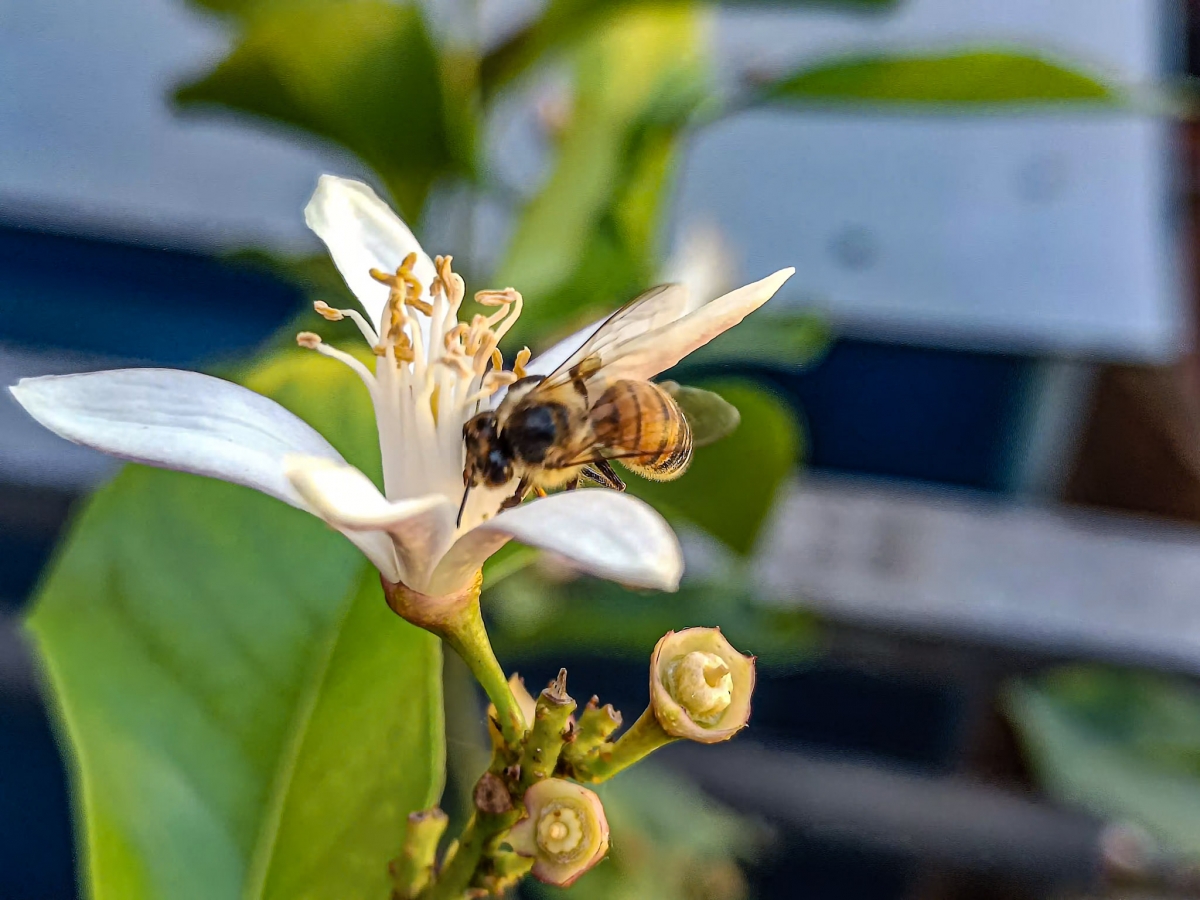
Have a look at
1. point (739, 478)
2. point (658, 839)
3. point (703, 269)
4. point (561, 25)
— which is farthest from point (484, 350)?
point (658, 839)

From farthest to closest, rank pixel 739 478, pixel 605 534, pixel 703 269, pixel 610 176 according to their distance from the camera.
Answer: pixel 703 269 < pixel 610 176 < pixel 739 478 < pixel 605 534

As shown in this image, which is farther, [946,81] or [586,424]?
[946,81]

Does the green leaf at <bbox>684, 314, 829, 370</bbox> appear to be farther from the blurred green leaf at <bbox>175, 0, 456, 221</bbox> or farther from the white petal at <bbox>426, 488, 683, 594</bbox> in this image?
the white petal at <bbox>426, 488, 683, 594</bbox>

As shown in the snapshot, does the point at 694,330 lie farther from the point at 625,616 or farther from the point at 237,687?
the point at 625,616

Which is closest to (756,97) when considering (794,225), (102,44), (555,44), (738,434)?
(555,44)

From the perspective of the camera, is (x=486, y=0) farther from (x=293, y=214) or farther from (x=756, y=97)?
(x=756, y=97)

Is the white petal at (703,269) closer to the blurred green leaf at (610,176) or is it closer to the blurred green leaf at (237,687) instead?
the blurred green leaf at (610,176)

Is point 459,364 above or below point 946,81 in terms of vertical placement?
below
